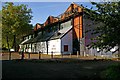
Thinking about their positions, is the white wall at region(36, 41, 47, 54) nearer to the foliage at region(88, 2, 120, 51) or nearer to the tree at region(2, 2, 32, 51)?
the tree at region(2, 2, 32, 51)

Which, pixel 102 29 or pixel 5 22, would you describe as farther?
pixel 5 22

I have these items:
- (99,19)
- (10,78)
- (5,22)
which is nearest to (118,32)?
(99,19)

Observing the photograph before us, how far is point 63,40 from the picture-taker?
49.9m

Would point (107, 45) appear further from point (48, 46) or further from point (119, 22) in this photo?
point (48, 46)

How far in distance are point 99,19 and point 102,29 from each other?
0.54 m

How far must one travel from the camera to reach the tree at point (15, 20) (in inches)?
2482

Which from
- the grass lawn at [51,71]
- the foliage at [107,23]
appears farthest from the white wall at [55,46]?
the foliage at [107,23]

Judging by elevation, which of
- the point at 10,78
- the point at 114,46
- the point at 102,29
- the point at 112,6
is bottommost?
the point at 10,78

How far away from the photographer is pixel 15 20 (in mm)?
63531

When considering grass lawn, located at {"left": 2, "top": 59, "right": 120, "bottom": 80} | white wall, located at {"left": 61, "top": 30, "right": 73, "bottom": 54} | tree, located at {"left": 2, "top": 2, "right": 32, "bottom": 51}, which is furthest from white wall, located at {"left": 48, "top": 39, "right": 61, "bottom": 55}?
grass lawn, located at {"left": 2, "top": 59, "right": 120, "bottom": 80}

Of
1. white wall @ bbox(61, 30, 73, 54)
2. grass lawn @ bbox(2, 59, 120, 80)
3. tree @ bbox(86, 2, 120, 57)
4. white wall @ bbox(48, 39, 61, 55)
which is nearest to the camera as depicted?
tree @ bbox(86, 2, 120, 57)

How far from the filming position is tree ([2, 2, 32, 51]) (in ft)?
207

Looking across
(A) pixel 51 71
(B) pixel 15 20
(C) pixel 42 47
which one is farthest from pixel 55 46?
(A) pixel 51 71

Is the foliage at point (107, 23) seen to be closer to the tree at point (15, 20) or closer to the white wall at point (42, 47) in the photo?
the white wall at point (42, 47)
